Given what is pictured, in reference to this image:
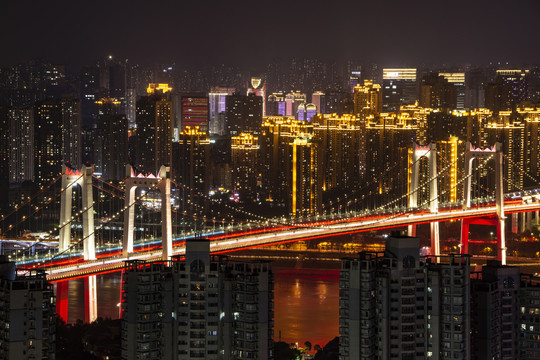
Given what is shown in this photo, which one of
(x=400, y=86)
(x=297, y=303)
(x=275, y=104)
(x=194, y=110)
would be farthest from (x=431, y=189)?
(x=275, y=104)

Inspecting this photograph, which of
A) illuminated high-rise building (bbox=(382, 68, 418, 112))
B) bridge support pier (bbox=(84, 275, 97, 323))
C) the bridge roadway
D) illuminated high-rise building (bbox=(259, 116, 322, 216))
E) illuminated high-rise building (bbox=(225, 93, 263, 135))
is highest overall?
illuminated high-rise building (bbox=(382, 68, 418, 112))

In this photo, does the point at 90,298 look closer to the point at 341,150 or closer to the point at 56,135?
the point at 56,135

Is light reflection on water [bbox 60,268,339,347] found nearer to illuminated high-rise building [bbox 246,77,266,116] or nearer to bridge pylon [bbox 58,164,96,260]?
bridge pylon [bbox 58,164,96,260]

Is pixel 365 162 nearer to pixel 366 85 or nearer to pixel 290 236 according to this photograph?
pixel 366 85

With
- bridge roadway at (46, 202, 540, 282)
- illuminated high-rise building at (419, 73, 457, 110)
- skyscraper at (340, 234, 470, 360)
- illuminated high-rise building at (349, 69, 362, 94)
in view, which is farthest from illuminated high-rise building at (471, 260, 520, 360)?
illuminated high-rise building at (349, 69, 362, 94)

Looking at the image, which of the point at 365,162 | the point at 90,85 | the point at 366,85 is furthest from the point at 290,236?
the point at 366,85
